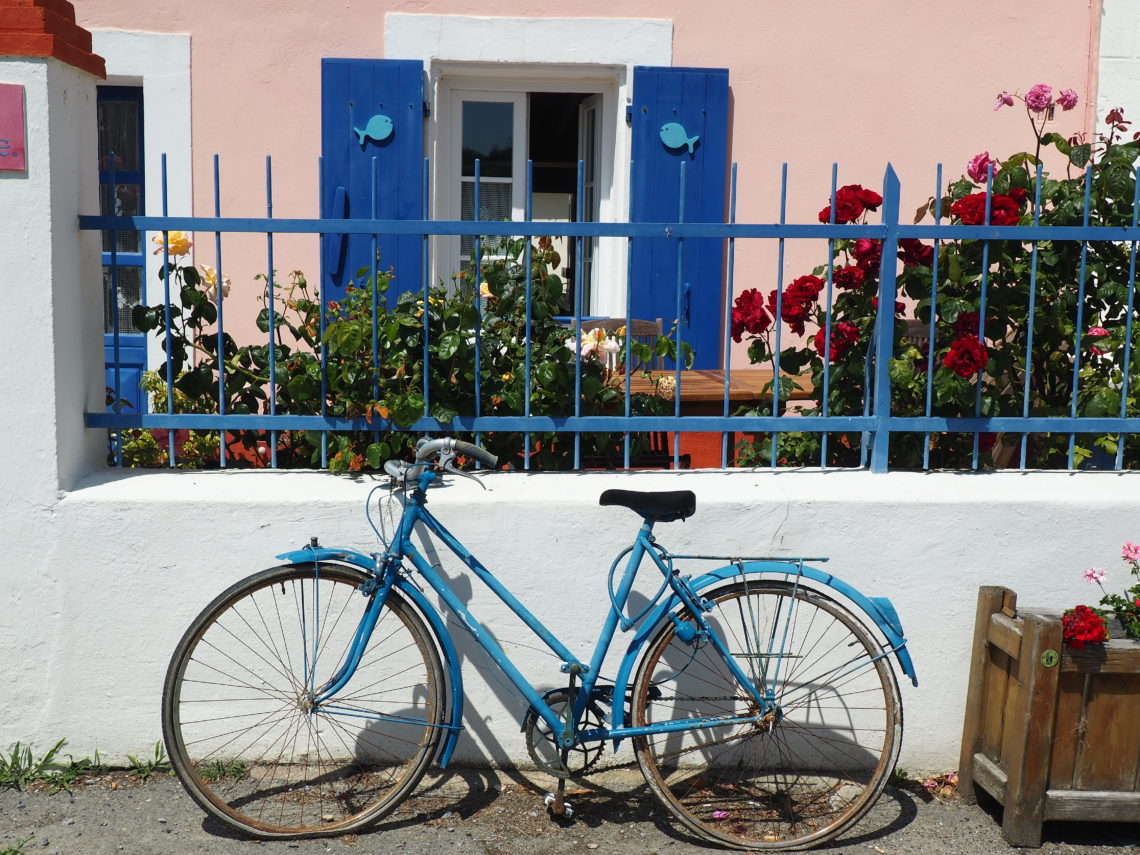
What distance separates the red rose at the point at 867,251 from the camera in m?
3.80

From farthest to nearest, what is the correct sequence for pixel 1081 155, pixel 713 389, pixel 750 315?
pixel 713 389, pixel 1081 155, pixel 750 315

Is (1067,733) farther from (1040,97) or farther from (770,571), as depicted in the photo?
(1040,97)

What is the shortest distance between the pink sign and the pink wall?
9.17ft

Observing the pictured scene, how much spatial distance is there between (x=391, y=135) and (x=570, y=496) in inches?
126

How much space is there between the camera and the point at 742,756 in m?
3.71

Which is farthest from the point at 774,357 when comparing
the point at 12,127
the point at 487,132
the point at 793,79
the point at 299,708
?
the point at 487,132

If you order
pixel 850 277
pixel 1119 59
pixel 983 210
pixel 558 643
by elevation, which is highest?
pixel 1119 59

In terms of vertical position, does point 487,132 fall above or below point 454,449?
above

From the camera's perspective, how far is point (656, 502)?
3.24m

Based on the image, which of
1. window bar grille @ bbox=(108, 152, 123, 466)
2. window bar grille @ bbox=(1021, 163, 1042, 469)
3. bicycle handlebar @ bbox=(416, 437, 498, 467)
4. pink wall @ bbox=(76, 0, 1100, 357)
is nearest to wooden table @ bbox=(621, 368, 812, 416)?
window bar grille @ bbox=(1021, 163, 1042, 469)

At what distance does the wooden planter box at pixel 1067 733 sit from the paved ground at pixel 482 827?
0.14m

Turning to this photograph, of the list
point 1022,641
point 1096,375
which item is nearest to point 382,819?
point 1022,641

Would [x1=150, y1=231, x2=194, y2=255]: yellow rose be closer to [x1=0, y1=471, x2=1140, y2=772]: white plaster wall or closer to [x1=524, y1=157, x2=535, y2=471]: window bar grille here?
[x1=0, y1=471, x2=1140, y2=772]: white plaster wall

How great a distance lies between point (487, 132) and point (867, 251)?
3.33m
